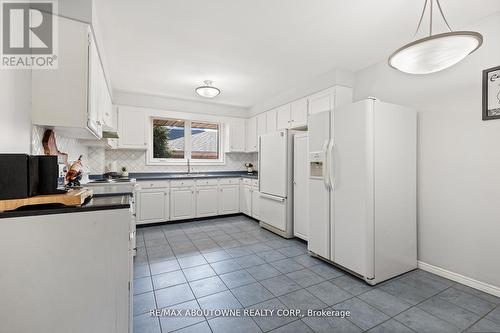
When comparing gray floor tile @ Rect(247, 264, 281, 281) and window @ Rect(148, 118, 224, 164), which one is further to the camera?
window @ Rect(148, 118, 224, 164)

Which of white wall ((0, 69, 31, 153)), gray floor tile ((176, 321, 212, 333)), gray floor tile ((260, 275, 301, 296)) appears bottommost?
gray floor tile ((176, 321, 212, 333))

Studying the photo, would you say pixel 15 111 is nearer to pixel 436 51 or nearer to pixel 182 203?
pixel 436 51

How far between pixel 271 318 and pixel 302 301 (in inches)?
13.9

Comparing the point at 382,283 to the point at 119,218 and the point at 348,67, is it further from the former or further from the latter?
the point at 348,67

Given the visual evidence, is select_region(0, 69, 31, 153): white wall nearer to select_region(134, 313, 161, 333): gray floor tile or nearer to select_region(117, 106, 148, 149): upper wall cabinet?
select_region(134, 313, 161, 333): gray floor tile

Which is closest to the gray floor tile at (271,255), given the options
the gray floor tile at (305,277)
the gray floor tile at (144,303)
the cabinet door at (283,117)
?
the gray floor tile at (305,277)

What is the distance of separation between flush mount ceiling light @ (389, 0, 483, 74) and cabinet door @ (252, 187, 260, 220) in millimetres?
3225

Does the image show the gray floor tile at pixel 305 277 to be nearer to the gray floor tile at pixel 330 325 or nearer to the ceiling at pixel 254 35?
the gray floor tile at pixel 330 325

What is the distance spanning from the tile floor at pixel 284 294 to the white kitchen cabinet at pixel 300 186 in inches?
14.3

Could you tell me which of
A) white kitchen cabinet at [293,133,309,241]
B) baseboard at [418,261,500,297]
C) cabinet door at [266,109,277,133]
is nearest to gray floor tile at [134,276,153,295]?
white kitchen cabinet at [293,133,309,241]

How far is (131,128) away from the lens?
4.28 m

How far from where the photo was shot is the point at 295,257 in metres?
2.87

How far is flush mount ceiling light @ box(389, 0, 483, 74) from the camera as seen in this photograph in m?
1.32

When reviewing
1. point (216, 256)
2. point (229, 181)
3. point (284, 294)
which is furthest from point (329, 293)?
point (229, 181)
